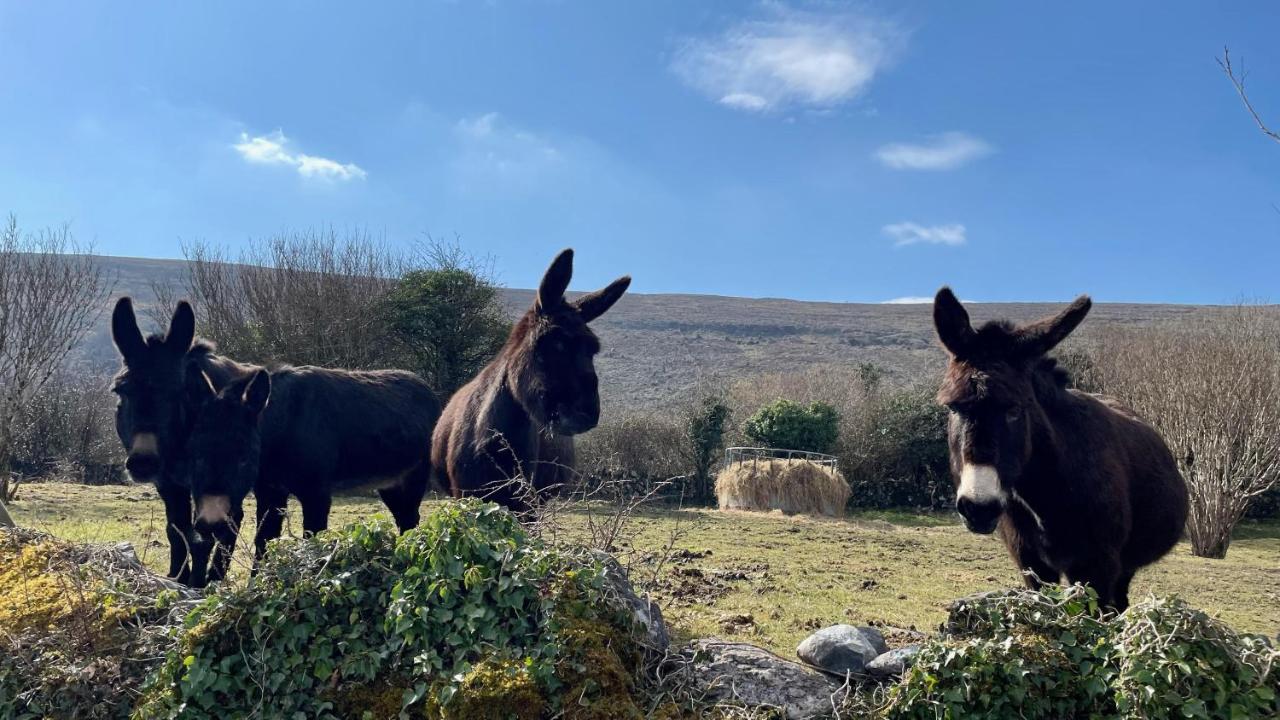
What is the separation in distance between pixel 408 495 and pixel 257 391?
2.84 metres

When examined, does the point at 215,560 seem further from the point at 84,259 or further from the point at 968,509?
the point at 84,259

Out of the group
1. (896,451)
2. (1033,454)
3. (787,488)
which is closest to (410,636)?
(1033,454)

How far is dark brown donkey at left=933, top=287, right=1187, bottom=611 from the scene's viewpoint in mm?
4215

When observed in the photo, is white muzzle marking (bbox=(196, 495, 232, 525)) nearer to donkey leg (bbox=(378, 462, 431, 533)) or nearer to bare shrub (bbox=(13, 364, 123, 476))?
donkey leg (bbox=(378, 462, 431, 533))

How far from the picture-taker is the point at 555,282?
18.1 feet

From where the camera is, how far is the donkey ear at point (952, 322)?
14.8ft

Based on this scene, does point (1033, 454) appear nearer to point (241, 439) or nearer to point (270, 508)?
point (241, 439)

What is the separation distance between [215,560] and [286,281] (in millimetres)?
21439

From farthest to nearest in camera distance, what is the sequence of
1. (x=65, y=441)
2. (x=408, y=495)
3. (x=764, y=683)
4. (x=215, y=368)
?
(x=65, y=441) < (x=408, y=495) < (x=215, y=368) < (x=764, y=683)

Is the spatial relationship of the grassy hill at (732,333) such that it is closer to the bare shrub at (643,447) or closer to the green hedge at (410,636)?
the bare shrub at (643,447)

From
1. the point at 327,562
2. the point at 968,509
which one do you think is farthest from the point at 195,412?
the point at 968,509

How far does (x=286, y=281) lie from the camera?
968 inches

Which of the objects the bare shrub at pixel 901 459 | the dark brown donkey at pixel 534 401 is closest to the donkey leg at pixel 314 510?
the dark brown donkey at pixel 534 401

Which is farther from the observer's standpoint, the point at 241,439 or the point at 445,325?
the point at 445,325
